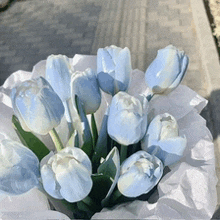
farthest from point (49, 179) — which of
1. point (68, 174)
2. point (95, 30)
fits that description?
point (95, 30)

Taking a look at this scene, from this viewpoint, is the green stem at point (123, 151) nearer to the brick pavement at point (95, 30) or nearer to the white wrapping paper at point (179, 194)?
the white wrapping paper at point (179, 194)

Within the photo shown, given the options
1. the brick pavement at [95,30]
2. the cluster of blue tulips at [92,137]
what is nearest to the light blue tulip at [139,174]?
the cluster of blue tulips at [92,137]

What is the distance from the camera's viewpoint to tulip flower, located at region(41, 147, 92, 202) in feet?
0.51

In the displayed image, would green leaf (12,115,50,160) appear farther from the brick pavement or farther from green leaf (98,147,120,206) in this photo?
the brick pavement

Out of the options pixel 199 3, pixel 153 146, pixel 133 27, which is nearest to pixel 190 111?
pixel 153 146

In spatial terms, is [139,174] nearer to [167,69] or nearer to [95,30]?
[167,69]

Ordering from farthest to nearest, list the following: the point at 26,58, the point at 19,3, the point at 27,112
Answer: the point at 19,3, the point at 26,58, the point at 27,112

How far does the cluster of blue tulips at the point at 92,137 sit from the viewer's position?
16 cm

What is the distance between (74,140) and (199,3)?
681 mm

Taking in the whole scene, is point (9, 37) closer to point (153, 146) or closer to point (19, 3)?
point (19, 3)

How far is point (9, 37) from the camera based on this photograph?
79 cm

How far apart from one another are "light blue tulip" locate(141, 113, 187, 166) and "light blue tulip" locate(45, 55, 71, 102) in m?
0.06

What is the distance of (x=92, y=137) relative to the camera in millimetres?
232

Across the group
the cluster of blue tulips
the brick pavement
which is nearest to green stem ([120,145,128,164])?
the cluster of blue tulips
